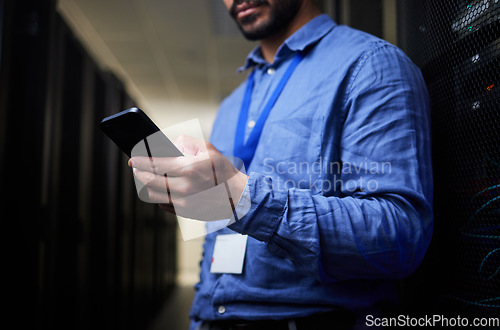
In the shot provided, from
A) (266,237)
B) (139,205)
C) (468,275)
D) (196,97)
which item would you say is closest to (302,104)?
(266,237)

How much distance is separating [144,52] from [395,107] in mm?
4162

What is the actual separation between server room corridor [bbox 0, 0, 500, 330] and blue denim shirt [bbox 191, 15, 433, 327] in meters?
0.08

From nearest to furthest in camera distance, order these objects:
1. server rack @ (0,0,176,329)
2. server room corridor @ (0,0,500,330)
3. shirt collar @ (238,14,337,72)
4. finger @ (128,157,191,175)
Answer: finger @ (128,157,191,175) → server room corridor @ (0,0,500,330) → shirt collar @ (238,14,337,72) → server rack @ (0,0,176,329)


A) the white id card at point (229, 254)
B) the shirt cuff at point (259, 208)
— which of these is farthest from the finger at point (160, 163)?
the white id card at point (229, 254)

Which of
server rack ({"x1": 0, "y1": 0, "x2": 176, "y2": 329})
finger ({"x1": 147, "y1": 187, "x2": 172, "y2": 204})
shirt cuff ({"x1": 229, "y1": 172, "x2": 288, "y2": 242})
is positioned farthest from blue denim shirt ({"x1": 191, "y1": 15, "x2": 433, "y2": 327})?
server rack ({"x1": 0, "y1": 0, "x2": 176, "y2": 329})

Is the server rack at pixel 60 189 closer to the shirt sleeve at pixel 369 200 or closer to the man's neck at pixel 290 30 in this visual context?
the man's neck at pixel 290 30

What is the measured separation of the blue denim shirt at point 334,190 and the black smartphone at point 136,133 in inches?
5.6

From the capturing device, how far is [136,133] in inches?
21.9

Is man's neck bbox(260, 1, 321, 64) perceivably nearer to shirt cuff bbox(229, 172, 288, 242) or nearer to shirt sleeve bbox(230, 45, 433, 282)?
shirt sleeve bbox(230, 45, 433, 282)

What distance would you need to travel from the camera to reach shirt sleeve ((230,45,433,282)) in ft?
1.82

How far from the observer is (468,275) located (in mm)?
626

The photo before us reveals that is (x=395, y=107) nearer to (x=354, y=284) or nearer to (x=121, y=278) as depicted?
(x=354, y=284)

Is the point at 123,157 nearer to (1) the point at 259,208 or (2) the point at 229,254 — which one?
(2) the point at 229,254

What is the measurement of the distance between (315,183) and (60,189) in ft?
5.60
